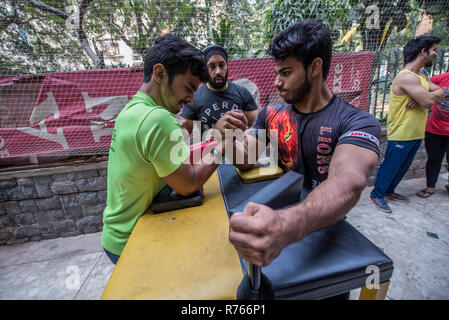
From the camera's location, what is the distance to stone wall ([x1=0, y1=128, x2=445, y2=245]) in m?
2.95

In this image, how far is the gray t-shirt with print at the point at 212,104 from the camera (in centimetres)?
261

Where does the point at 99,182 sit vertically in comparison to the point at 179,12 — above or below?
below

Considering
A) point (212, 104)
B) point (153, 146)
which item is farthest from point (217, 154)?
point (212, 104)

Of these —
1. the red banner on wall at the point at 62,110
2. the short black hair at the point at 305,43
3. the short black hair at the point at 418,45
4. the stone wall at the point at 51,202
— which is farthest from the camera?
the stone wall at the point at 51,202

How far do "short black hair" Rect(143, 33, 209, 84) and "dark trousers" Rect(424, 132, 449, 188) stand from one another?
12.0 ft

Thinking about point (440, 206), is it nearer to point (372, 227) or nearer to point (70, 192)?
point (372, 227)

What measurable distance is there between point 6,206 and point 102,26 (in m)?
3.54

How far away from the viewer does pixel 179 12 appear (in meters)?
4.11

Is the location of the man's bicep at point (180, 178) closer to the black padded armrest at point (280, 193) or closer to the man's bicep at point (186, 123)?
the black padded armrest at point (280, 193)

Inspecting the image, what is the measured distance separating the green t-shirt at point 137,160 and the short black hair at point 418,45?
3.16 metres

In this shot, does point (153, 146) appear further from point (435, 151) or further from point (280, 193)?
point (435, 151)

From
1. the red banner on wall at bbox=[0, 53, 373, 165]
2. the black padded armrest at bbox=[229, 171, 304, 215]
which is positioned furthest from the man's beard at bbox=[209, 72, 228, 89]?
the black padded armrest at bbox=[229, 171, 304, 215]

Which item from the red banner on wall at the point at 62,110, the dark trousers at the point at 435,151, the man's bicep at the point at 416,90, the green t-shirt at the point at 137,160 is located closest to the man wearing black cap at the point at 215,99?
the red banner on wall at the point at 62,110
